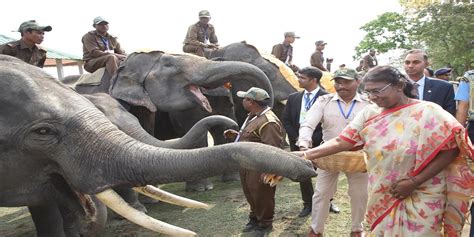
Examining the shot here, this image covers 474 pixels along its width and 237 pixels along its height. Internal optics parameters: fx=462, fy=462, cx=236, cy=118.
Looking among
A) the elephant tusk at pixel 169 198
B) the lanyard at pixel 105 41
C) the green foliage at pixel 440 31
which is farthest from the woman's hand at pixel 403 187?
the green foliage at pixel 440 31

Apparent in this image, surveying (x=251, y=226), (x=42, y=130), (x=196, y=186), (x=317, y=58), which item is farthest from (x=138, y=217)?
(x=317, y=58)

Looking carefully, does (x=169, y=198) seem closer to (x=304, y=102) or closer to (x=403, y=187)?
(x=403, y=187)

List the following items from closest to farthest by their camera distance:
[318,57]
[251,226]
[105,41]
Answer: [251,226] → [105,41] → [318,57]

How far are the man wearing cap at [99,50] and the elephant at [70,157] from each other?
13.7ft

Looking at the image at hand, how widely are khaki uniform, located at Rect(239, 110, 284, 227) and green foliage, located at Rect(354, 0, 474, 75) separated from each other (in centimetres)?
2581

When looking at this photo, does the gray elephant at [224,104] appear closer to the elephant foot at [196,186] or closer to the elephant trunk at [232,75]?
the elephant foot at [196,186]

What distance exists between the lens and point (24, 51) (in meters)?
5.74

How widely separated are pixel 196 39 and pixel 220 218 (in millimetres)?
4668

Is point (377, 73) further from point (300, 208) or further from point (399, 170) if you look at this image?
point (300, 208)

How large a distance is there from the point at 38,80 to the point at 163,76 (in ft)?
12.4

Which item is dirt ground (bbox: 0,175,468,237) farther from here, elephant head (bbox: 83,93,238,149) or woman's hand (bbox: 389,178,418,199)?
woman's hand (bbox: 389,178,418,199)

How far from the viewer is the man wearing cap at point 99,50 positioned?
7.23 m

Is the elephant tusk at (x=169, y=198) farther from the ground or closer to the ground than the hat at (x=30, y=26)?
closer to the ground

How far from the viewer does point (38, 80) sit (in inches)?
121
